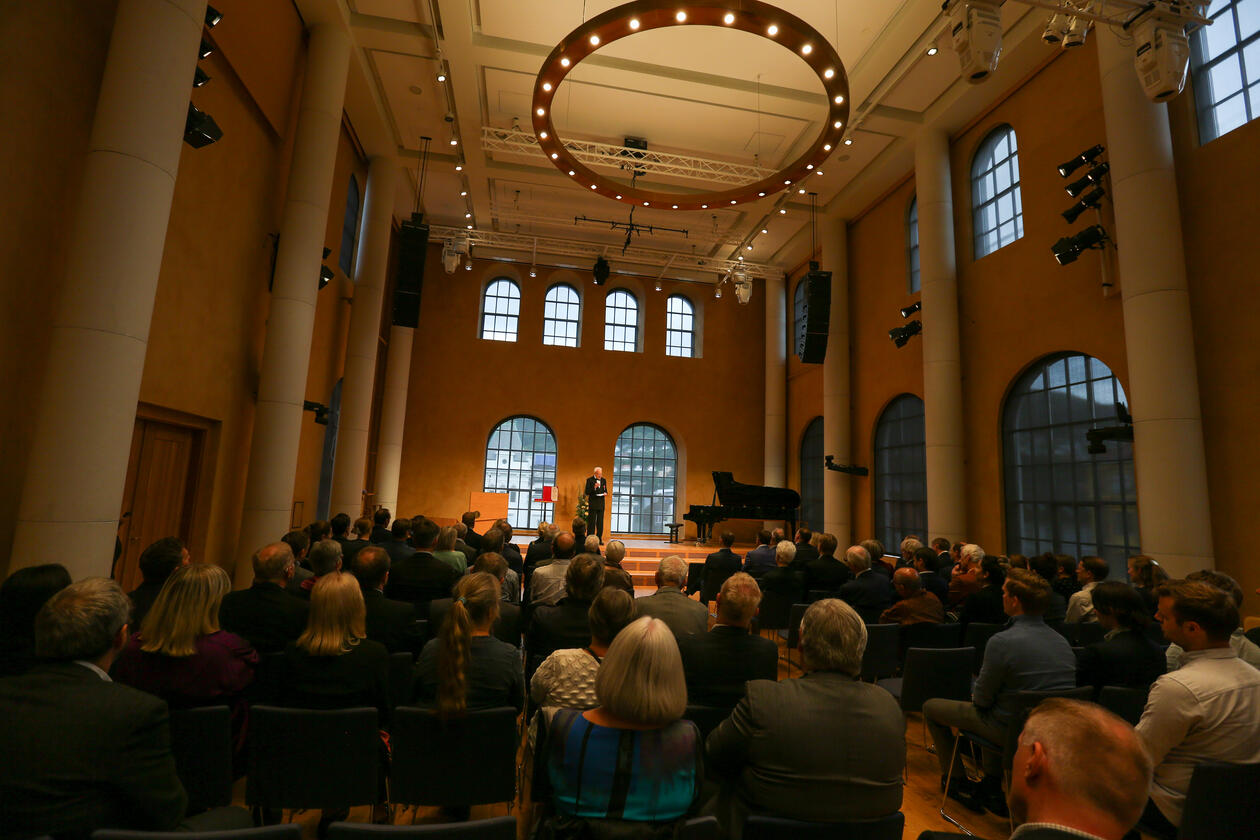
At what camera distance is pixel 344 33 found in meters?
7.95

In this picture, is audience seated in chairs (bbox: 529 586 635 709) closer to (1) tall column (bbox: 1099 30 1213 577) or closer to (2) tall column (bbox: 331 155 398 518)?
(1) tall column (bbox: 1099 30 1213 577)

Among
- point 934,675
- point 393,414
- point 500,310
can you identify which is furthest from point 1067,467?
point 500,310

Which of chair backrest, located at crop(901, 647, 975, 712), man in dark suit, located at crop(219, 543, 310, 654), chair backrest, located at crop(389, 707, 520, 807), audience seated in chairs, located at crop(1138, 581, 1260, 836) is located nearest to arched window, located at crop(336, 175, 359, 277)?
man in dark suit, located at crop(219, 543, 310, 654)

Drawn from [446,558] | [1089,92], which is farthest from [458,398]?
[1089,92]

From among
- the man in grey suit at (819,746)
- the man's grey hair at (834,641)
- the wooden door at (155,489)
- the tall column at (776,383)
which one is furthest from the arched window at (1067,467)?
the wooden door at (155,489)

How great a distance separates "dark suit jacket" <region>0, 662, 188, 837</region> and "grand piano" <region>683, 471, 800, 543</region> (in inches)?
425

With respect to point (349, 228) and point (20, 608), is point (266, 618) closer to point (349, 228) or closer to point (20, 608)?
point (20, 608)

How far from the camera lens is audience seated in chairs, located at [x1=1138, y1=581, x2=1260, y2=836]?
215cm

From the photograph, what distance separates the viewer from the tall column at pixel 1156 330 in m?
5.87

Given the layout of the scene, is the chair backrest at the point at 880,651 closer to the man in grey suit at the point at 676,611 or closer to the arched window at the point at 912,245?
the man in grey suit at the point at 676,611

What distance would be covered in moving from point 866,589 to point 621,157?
8.06 m

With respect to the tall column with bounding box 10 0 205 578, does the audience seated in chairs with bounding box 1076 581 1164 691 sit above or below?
below

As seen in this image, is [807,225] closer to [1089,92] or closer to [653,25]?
[1089,92]

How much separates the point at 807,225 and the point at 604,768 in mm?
13319
